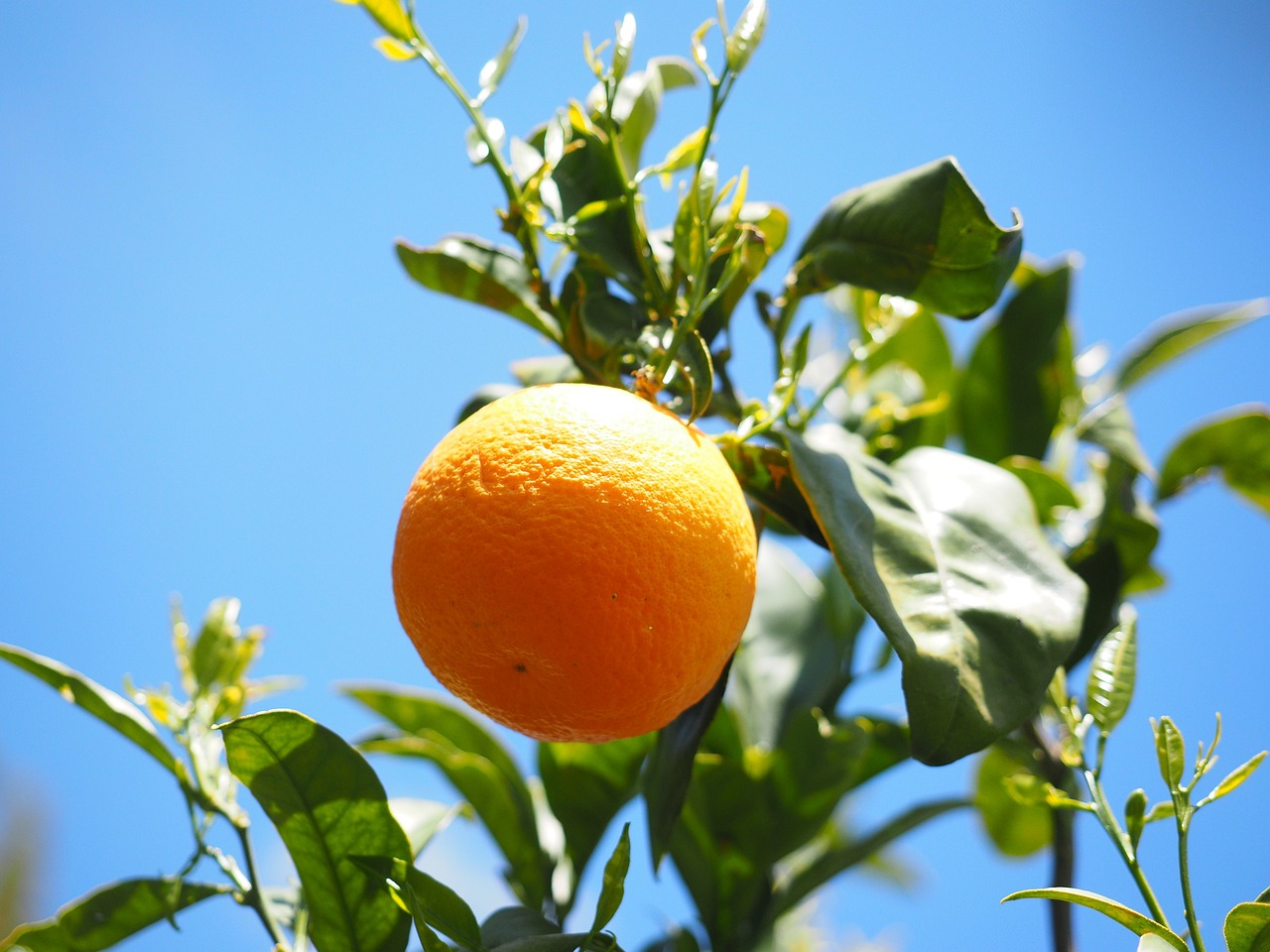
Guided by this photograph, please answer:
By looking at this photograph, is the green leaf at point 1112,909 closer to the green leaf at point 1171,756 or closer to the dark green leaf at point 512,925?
the green leaf at point 1171,756

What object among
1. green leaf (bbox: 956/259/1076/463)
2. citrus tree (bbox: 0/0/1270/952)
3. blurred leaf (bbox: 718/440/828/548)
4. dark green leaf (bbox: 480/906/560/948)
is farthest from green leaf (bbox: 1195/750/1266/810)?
green leaf (bbox: 956/259/1076/463)

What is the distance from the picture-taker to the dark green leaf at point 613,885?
59 cm

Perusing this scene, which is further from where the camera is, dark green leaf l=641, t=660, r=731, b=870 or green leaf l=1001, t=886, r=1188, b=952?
dark green leaf l=641, t=660, r=731, b=870

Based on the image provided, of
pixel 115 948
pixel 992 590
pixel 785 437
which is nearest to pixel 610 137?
pixel 785 437

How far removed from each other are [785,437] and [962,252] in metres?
0.16

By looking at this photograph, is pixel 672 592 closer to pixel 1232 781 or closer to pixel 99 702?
pixel 1232 781

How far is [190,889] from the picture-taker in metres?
0.79

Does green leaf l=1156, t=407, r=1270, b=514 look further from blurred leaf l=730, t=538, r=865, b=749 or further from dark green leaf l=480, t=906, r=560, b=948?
dark green leaf l=480, t=906, r=560, b=948

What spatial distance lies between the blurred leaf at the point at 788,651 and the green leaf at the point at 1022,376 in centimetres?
23

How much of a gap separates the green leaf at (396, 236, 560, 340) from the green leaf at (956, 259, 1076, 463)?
0.56 metres

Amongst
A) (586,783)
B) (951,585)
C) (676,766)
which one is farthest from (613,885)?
(586,783)

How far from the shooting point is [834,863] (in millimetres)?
1011

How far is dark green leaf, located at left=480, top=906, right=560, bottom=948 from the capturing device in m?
0.70

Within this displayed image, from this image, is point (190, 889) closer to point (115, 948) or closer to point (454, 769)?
point (115, 948)
